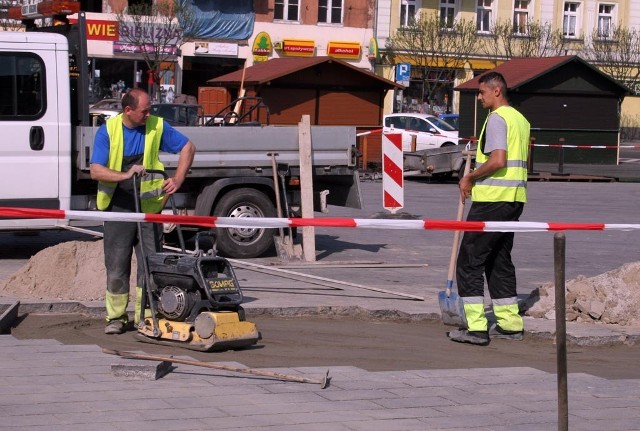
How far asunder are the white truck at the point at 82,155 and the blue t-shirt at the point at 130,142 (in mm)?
3631

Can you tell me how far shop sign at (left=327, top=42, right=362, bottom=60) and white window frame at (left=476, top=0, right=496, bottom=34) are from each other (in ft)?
21.9

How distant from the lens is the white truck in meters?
11.8

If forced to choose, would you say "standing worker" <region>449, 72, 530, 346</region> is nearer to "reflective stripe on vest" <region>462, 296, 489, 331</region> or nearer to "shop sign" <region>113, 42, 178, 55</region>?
"reflective stripe on vest" <region>462, 296, 489, 331</region>

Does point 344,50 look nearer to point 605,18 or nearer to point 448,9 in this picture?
point 448,9

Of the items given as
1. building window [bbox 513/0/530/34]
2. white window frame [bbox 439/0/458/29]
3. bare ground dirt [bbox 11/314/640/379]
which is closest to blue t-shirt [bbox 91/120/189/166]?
bare ground dirt [bbox 11/314/640/379]

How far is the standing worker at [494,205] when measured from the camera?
8.45 m

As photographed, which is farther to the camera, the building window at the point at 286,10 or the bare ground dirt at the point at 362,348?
the building window at the point at 286,10

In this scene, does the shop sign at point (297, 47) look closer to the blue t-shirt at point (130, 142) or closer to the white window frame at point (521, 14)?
the white window frame at point (521, 14)

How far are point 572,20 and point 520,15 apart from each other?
2918 mm

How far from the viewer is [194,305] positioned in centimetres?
771

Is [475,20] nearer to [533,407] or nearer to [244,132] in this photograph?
[244,132]

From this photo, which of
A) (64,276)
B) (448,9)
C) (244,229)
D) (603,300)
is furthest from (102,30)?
(603,300)

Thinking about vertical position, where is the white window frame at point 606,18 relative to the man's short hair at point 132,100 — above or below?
above

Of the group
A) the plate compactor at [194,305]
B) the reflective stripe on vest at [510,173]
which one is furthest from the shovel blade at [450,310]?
the plate compactor at [194,305]
